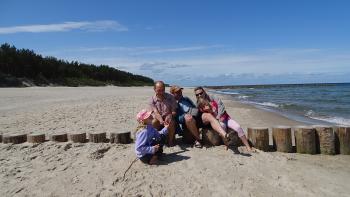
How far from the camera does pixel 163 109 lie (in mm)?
7180

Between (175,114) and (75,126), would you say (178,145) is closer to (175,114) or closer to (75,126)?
(175,114)

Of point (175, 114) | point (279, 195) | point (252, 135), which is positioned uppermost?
point (175, 114)

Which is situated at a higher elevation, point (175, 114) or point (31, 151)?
point (175, 114)

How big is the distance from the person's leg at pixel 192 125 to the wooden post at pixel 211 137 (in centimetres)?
16

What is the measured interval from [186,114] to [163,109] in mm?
452

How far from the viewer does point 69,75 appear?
46969 mm

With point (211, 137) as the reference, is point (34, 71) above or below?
above

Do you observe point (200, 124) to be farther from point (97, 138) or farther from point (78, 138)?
point (78, 138)

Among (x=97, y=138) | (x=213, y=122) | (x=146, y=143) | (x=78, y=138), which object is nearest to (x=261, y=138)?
(x=213, y=122)

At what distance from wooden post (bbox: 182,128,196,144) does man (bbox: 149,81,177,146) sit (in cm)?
25

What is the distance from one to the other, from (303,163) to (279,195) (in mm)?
1404

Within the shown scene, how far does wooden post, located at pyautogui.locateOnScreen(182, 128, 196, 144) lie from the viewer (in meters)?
7.29

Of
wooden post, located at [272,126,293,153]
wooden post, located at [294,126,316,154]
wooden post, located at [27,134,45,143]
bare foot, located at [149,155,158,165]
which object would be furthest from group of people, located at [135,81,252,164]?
wooden post, located at [27,134,45,143]

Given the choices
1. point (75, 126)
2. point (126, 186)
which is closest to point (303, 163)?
point (126, 186)
